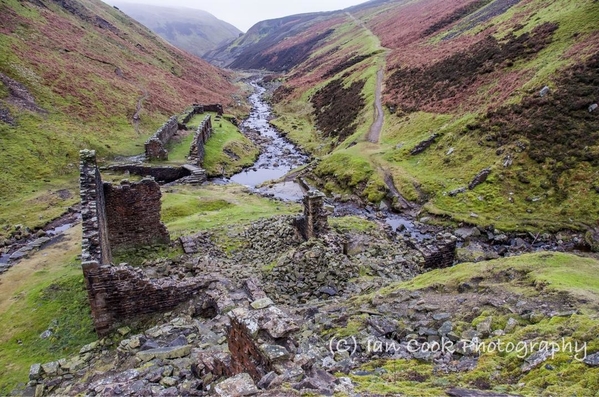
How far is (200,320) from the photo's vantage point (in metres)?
14.7

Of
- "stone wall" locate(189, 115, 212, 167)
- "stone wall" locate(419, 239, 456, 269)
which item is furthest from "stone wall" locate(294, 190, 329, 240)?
"stone wall" locate(189, 115, 212, 167)

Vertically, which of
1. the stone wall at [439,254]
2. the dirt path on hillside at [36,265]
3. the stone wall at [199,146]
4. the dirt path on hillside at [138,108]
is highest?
the dirt path on hillside at [138,108]

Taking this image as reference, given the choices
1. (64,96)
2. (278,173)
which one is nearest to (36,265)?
(278,173)

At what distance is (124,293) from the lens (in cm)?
1515

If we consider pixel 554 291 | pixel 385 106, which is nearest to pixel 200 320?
pixel 554 291

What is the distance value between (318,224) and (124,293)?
35.9ft

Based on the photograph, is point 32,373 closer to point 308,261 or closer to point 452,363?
point 308,261

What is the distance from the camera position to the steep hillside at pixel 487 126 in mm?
32938

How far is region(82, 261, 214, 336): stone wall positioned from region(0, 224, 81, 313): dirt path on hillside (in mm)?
6958

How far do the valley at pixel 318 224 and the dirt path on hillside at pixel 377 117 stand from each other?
1.34 feet

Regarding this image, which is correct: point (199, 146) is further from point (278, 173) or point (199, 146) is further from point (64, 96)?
point (64, 96)

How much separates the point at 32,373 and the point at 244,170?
40.8 metres

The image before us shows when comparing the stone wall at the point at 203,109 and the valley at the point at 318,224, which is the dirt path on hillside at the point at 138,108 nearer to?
the valley at the point at 318,224

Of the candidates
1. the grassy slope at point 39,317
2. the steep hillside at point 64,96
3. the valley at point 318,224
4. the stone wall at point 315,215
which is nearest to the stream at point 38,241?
the valley at point 318,224
